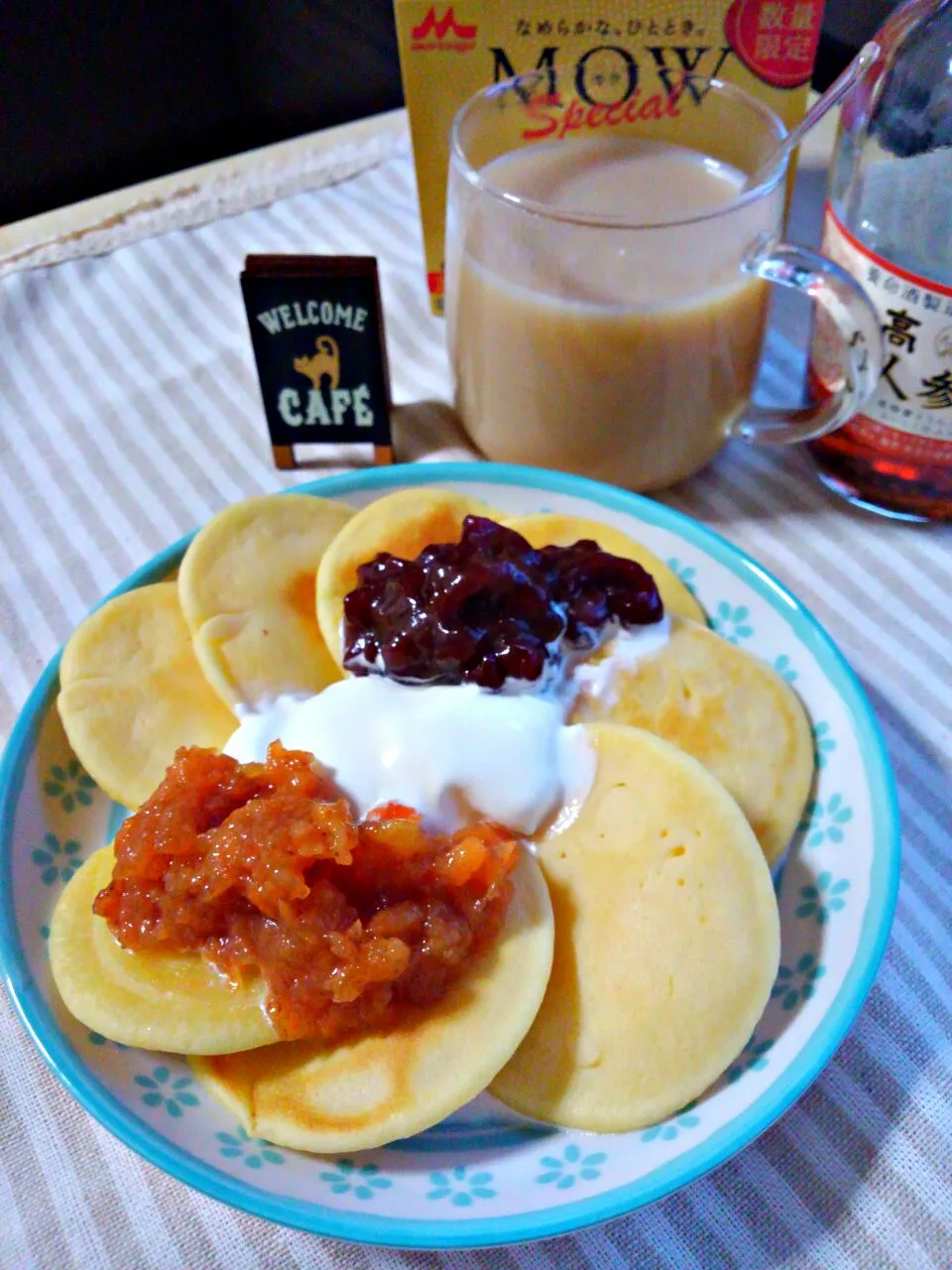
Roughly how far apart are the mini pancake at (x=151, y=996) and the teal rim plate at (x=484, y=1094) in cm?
3

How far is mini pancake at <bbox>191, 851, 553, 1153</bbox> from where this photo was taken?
2.94 ft

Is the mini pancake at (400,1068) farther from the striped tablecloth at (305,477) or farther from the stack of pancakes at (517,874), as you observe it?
the striped tablecloth at (305,477)

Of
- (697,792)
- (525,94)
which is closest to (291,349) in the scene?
(525,94)

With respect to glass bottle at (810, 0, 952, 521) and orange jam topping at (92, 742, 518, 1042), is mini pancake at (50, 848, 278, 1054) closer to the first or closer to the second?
orange jam topping at (92, 742, 518, 1042)

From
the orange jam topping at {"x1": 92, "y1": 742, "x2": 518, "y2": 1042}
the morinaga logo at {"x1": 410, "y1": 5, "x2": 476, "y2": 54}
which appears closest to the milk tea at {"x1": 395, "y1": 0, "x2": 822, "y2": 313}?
the morinaga logo at {"x1": 410, "y1": 5, "x2": 476, "y2": 54}

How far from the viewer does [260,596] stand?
1.23 metres

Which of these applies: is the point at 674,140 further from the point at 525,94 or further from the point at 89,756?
the point at 89,756

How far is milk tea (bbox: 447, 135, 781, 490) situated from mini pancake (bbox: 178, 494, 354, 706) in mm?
345

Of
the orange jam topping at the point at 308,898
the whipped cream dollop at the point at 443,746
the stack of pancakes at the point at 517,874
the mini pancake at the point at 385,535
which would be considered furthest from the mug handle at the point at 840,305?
the orange jam topping at the point at 308,898

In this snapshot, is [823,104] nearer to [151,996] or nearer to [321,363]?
[321,363]

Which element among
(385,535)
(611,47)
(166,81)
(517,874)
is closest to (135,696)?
(385,535)

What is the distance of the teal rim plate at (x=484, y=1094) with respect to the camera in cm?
86

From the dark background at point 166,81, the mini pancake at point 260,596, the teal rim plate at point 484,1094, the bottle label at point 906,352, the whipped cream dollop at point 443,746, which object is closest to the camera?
the teal rim plate at point 484,1094

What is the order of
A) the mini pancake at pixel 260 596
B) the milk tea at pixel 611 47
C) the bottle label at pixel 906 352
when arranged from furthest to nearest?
the milk tea at pixel 611 47, the bottle label at pixel 906 352, the mini pancake at pixel 260 596
